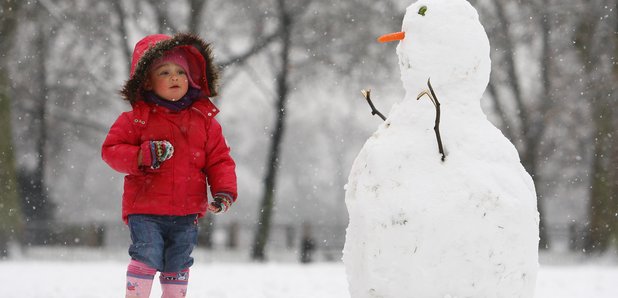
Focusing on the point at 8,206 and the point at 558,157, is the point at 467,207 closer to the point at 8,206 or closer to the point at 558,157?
the point at 8,206

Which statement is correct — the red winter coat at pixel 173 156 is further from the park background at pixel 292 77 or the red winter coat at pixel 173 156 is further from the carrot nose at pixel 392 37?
the park background at pixel 292 77

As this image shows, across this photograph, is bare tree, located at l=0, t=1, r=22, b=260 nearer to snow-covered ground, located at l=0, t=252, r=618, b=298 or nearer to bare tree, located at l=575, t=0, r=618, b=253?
snow-covered ground, located at l=0, t=252, r=618, b=298

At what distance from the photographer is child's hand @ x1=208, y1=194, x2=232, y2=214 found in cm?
404

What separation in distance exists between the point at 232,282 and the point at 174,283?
4278 millimetres

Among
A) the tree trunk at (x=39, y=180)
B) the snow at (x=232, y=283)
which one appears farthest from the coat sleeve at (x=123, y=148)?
the tree trunk at (x=39, y=180)

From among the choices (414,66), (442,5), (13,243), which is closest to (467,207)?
(414,66)

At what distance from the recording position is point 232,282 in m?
8.48

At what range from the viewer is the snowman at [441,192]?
11.7 feet

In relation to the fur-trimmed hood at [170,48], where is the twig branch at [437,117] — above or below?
below

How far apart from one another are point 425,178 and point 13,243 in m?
10.5

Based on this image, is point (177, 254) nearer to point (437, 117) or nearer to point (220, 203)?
point (220, 203)

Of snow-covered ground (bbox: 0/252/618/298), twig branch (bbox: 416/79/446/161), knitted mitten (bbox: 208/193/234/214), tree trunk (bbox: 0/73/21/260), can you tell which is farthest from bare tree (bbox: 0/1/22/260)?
twig branch (bbox: 416/79/446/161)

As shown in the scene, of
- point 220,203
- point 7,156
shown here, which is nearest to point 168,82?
point 220,203

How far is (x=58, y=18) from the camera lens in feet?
47.9
